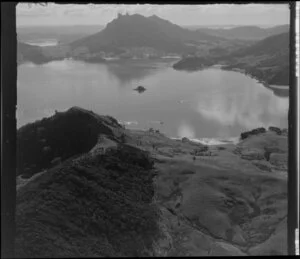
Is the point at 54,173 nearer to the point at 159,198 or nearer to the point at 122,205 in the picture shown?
the point at 122,205

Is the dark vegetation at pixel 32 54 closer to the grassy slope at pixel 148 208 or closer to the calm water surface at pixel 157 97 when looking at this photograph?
the calm water surface at pixel 157 97

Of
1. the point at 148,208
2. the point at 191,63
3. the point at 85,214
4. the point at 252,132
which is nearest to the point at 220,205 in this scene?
the point at 148,208

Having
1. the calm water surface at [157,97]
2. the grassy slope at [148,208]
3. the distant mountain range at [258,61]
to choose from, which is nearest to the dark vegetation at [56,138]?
the grassy slope at [148,208]

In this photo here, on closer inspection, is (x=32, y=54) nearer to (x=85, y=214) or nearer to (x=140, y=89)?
(x=140, y=89)

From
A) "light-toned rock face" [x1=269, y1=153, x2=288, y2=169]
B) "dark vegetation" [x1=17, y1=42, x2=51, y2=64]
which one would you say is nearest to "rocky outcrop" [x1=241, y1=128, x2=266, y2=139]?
"light-toned rock face" [x1=269, y1=153, x2=288, y2=169]

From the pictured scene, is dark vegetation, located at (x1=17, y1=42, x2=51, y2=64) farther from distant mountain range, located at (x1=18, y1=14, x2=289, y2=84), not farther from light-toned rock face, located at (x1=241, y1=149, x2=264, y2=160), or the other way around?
light-toned rock face, located at (x1=241, y1=149, x2=264, y2=160)

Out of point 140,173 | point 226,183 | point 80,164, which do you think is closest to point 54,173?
point 80,164
